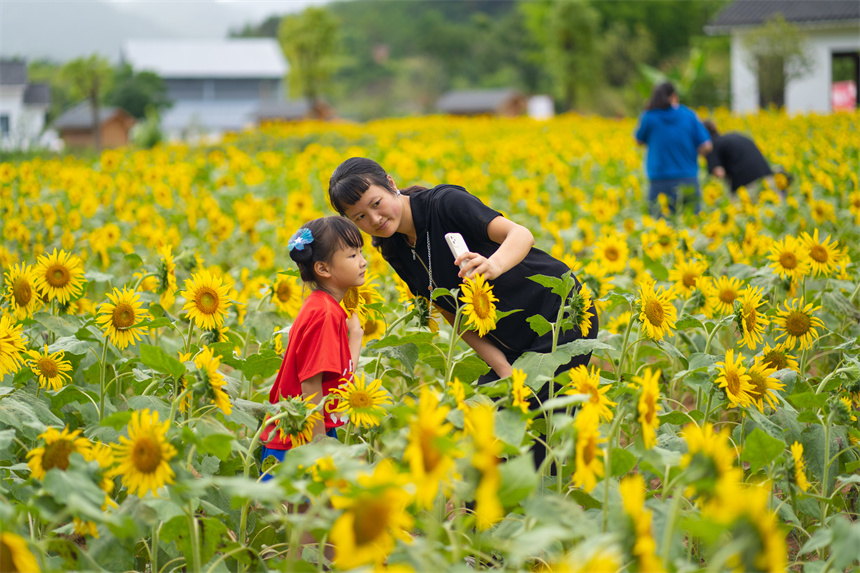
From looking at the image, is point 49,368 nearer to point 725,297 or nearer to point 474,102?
point 725,297

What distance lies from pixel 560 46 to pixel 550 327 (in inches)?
1488

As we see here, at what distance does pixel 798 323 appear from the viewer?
2.54 meters

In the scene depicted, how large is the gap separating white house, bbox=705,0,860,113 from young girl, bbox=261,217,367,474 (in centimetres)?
2188

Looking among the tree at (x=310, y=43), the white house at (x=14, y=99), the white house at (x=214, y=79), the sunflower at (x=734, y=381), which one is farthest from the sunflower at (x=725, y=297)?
the white house at (x=214, y=79)

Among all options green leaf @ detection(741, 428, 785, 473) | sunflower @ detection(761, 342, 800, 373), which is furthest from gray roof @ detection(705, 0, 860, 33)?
green leaf @ detection(741, 428, 785, 473)

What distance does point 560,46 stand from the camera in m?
38.1

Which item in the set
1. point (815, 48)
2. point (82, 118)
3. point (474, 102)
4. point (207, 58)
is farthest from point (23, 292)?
point (207, 58)

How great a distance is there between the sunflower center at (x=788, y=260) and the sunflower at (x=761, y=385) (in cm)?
88

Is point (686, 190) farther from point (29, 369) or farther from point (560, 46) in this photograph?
point (560, 46)

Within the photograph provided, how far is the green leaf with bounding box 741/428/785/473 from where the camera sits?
5.60ft

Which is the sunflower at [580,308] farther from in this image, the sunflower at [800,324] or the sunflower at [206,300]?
the sunflower at [206,300]

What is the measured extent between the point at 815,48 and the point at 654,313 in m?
24.2

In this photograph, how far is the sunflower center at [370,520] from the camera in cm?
110

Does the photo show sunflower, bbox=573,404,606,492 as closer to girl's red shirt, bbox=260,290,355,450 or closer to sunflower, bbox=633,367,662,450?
sunflower, bbox=633,367,662,450
